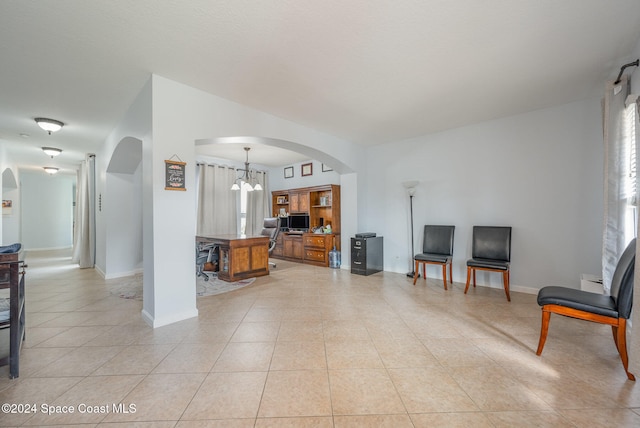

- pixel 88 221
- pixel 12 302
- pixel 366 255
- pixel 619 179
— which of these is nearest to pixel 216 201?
pixel 88 221

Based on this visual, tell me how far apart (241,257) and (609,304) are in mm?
4694

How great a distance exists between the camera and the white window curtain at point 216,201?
6.54m

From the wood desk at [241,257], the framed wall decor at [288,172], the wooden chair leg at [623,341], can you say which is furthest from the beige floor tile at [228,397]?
the framed wall decor at [288,172]

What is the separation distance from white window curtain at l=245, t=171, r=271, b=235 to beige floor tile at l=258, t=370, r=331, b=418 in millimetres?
5988

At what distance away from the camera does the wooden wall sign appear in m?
2.81

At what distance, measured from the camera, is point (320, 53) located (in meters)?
2.36

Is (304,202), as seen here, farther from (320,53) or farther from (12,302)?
(12,302)

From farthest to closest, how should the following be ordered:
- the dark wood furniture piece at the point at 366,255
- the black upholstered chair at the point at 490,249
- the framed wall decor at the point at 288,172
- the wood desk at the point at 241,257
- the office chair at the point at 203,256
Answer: the framed wall decor at the point at 288,172 → the dark wood furniture piece at the point at 366,255 → the office chair at the point at 203,256 → the wood desk at the point at 241,257 → the black upholstered chair at the point at 490,249

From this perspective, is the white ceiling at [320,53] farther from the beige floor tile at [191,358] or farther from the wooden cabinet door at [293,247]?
the wooden cabinet door at [293,247]

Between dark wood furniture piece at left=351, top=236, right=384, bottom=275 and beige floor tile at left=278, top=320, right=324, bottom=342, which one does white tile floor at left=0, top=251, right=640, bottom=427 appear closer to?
beige floor tile at left=278, top=320, right=324, bottom=342

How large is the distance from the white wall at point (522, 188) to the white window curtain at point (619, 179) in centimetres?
100

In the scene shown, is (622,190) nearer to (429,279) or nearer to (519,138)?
(519,138)

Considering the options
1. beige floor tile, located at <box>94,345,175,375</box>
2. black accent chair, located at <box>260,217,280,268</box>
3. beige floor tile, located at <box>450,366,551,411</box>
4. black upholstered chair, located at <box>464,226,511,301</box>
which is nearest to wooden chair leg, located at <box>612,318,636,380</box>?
beige floor tile, located at <box>450,366,551,411</box>

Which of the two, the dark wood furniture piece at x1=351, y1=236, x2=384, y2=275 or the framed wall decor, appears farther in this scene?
the framed wall decor
